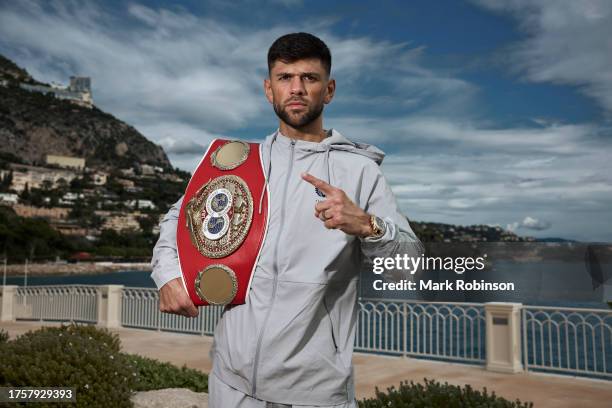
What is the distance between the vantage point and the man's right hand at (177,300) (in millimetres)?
1827

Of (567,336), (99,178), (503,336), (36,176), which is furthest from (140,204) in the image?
(567,336)

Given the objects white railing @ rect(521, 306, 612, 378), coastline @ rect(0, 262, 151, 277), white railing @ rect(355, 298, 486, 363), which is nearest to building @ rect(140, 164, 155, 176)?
coastline @ rect(0, 262, 151, 277)

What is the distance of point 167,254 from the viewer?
193 cm

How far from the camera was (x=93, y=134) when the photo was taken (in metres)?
131

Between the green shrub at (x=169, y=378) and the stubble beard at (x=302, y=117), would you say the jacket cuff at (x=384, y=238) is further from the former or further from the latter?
the green shrub at (x=169, y=378)

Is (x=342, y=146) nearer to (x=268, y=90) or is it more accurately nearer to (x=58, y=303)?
(x=268, y=90)

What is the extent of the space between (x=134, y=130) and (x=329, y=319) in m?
149

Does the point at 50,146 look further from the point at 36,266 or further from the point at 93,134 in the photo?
the point at 36,266

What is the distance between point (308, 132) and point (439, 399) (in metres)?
2.32

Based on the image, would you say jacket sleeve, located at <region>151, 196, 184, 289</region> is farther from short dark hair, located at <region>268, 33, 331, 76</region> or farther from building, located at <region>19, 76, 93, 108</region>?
building, located at <region>19, 76, 93, 108</region>

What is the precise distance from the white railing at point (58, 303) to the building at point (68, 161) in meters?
121

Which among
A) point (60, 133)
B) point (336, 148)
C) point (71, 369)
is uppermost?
point (60, 133)

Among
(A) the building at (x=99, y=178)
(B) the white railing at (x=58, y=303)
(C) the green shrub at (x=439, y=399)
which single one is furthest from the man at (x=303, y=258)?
(A) the building at (x=99, y=178)

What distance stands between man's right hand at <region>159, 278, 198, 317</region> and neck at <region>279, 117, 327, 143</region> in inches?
26.7
